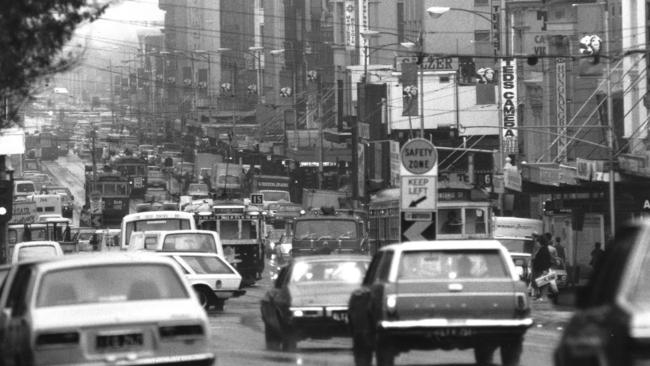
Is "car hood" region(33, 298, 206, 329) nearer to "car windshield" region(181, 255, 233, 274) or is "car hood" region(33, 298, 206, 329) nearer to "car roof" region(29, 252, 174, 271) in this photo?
"car roof" region(29, 252, 174, 271)

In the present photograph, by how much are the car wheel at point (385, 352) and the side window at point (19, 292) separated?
4195 millimetres

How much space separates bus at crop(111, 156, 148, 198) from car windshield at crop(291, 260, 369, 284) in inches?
3134

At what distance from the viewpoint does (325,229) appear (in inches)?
1793

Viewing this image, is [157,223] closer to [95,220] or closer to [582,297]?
[582,297]

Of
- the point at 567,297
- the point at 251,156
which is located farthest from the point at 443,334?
the point at 251,156

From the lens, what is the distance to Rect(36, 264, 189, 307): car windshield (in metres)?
15.2

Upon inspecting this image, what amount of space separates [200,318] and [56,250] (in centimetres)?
2989

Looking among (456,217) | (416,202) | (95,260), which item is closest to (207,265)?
(416,202)

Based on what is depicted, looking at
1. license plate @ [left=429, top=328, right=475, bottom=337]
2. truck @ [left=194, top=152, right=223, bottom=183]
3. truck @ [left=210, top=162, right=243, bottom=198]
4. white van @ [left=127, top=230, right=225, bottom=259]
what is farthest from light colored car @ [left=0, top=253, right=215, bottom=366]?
truck @ [left=194, top=152, right=223, bottom=183]

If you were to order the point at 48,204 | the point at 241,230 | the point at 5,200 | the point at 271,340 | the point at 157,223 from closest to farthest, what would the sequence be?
the point at 271,340
the point at 157,223
the point at 241,230
the point at 5,200
the point at 48,204

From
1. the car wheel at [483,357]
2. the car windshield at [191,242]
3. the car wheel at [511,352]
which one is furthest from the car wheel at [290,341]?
the car windshield at [191,242]

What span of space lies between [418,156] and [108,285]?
605 inches

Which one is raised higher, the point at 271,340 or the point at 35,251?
the point at 35,251

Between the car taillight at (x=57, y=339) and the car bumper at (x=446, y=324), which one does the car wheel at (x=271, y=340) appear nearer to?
the car bumper at (x=446, y=324)
